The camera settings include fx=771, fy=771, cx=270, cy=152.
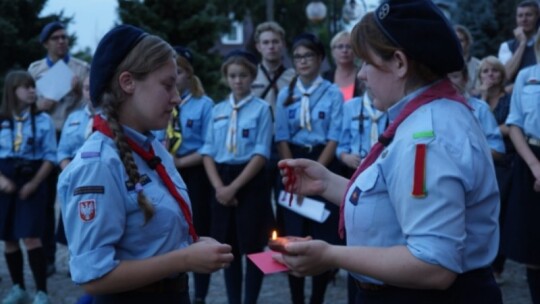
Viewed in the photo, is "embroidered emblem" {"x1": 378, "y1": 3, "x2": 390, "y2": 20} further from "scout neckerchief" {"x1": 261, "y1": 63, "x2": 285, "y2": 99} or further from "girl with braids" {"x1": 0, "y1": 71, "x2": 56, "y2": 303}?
"girl with braids" {"x1": 0, "y1": 71, "x2": 56, "y2": 303}

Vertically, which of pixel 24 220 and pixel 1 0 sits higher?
pixel 1 0

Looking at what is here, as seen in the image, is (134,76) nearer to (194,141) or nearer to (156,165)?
(156,165)

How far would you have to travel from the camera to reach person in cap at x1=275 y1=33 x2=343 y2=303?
6820 mm

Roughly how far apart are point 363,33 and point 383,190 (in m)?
0.53

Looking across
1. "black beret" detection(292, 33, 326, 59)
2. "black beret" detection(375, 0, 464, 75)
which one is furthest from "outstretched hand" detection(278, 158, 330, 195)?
"black beret" detection(292, 33, 326, 59)

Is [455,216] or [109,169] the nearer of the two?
[455,216]

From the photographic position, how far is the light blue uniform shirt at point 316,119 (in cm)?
693

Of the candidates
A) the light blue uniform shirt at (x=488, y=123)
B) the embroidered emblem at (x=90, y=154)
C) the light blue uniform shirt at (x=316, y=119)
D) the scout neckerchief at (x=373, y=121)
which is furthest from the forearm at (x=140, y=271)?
the light blue uniform shirt at (x=488, y=123)

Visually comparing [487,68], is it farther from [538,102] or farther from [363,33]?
[363,33]

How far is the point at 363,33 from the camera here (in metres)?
2.58

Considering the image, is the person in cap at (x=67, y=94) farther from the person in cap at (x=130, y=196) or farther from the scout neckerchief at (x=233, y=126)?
the person in cap at (x=130, y=196)

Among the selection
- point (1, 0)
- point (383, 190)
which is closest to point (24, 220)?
point (383, 190)

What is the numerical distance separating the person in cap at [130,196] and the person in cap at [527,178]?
3759 mm

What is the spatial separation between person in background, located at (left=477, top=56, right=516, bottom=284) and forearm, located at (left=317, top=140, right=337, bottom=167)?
1.78 meters
